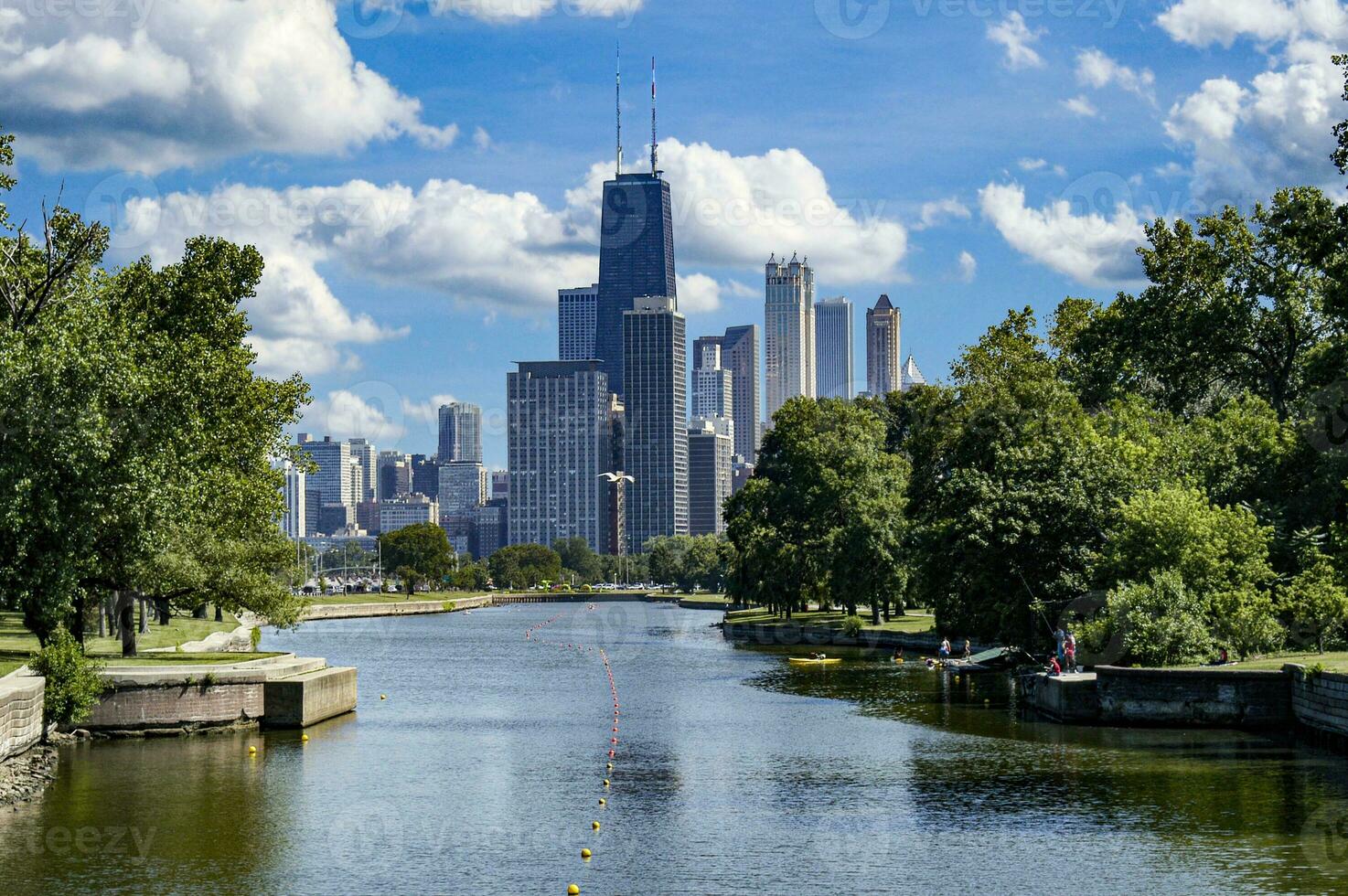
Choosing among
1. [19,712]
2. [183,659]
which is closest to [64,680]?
Answer: [19,712]

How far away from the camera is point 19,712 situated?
136ft

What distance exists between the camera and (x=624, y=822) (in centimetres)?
3584

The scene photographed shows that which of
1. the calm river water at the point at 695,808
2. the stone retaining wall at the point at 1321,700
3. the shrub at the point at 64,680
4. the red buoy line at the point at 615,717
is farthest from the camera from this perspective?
the stone retaining wall at the point at 1321,700

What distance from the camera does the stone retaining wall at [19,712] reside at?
1569 inches

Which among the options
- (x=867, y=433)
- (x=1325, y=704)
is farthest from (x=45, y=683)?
(x=867, y=433)

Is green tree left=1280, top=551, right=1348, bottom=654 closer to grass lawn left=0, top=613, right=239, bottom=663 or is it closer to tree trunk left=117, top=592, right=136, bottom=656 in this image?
tree trunk left=117, top=592, right=136, bottom=656

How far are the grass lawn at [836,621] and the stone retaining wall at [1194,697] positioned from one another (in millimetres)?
40789

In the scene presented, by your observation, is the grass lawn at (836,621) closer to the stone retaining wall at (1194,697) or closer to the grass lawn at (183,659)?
the stone retaining wall at (1194,697)

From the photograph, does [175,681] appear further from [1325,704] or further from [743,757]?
[1325,704]

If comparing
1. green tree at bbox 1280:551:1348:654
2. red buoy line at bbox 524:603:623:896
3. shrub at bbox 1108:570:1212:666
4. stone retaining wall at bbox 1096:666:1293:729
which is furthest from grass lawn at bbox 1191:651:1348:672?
red buoy line at bbox 524:603:623:896

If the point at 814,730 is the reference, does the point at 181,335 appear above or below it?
above

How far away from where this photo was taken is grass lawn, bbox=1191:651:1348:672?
1975 inches

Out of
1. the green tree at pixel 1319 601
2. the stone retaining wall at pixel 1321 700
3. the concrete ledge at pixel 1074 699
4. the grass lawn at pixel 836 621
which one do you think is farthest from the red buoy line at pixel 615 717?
the green tree at pixel 1319 601

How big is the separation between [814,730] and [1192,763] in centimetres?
1441
